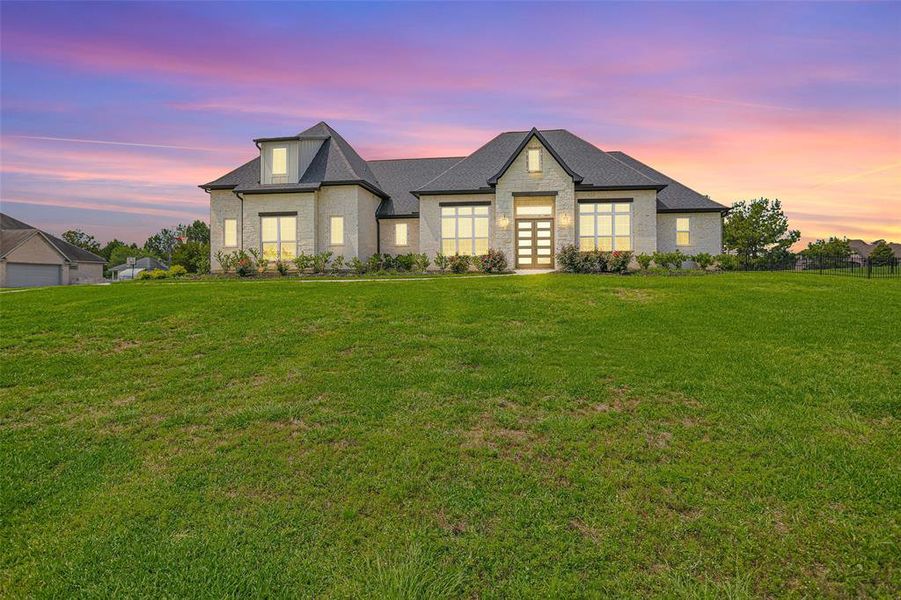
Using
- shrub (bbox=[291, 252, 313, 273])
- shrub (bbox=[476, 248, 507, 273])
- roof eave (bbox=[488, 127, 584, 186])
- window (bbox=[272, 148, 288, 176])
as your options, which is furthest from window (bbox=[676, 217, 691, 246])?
window (bbox=[272, 148, 288, 176])

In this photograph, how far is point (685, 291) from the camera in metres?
14.3

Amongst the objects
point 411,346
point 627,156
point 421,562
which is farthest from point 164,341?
point 627,156

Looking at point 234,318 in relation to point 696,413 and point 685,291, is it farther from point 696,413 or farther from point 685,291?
point 685,291

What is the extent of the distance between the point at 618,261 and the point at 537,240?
4.32 m

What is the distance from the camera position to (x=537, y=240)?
82.1ft

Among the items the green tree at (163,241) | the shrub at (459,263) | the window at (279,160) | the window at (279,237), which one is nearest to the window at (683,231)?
the shrub at (459,263)

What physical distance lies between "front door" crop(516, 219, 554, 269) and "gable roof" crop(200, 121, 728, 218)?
2.55 meters

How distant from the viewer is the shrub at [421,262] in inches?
984

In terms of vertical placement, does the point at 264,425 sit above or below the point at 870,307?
below

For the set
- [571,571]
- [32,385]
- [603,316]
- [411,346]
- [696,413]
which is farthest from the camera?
[603,316]

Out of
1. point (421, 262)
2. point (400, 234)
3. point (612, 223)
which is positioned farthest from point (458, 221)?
point (612, 223)

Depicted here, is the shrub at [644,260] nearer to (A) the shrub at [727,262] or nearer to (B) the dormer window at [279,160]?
(A) the shrub at [727,262]

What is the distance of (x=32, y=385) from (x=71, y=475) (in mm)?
4232

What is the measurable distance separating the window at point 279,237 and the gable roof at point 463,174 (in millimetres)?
1625
